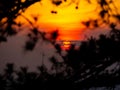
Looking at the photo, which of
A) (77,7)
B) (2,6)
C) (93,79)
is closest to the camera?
(2,6)

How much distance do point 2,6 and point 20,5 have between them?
0.66ft

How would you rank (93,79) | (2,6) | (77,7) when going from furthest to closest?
(77,7) < (93,79) < (2,6)

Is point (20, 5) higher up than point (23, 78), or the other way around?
point (20, 5)

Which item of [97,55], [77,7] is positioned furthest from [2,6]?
[97,55]

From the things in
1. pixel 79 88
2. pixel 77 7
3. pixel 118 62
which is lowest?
pixel 79 88

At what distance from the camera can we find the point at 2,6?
3.03m

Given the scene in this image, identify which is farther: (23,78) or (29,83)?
(23,78)

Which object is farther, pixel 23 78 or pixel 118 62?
pixel 23 78

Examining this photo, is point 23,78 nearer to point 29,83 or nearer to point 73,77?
point 29,83

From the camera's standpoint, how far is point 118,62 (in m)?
3.34

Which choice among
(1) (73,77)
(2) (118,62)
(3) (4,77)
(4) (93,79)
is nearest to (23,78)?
(3) (4,77)

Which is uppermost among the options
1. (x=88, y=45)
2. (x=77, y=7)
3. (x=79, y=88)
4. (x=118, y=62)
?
(x=77, y=7)

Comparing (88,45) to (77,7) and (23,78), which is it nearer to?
(77,7)

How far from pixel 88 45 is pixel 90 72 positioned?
325mm
